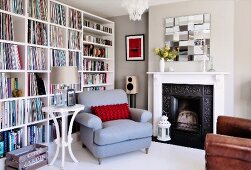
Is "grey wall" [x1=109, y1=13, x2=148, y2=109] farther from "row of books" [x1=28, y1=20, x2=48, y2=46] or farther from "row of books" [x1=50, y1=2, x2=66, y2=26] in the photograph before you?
"row of books" [x1=28, y1=20, x2=48, y2=46]

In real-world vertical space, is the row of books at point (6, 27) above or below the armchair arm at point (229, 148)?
above

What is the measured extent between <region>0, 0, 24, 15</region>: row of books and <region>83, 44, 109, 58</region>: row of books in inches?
58.6

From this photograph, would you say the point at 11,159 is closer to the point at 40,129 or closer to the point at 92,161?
the point at 40,129

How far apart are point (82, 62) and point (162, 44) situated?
5.06ft

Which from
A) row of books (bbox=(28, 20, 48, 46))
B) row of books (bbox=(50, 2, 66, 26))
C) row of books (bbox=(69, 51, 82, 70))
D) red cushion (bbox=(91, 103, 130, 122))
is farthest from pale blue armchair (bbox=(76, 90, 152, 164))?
row of books (bbox=(50, 2, 66, 26))

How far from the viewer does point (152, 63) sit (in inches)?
176

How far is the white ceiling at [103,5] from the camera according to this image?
4.14 metres

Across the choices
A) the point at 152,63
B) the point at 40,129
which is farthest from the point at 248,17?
the point at 40,129

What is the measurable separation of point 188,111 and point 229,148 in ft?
8.33

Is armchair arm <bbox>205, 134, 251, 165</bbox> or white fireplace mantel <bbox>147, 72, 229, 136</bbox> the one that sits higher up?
white fireplace mantel <bbox>147, 72, 229, 136</bbox>

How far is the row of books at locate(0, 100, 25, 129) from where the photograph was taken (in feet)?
9.36

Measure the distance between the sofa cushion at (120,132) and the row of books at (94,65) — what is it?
145 centimetres

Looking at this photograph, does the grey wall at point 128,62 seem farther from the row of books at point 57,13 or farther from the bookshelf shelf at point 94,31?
the row of books at point 57,13

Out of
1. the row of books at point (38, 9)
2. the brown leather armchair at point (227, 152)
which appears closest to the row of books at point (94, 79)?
the row of books at point (38, 9)
